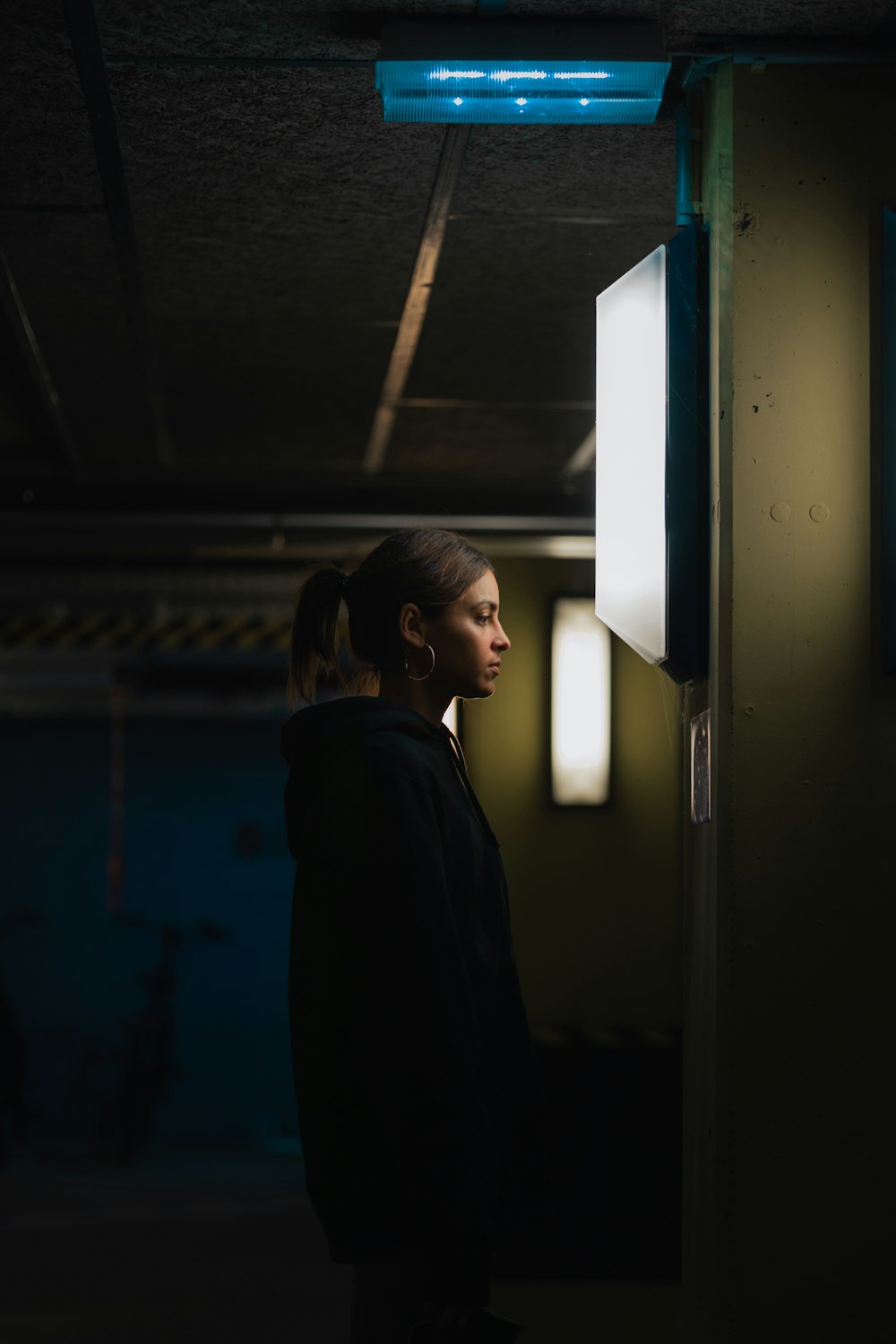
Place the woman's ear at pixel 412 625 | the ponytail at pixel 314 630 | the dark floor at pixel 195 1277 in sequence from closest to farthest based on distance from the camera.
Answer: the woman's ear at pixel 412 625 < the ponytail at pixel 314 630 < the dark floor at pixel 195 1277

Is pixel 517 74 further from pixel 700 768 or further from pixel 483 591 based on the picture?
pixel 700 768

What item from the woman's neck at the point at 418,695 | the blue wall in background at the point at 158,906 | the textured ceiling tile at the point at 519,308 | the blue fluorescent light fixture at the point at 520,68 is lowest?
the blue wall in background at the point at 158,906

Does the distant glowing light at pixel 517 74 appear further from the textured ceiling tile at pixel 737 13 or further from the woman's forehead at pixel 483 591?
the woman's forehead at pixel 483 591

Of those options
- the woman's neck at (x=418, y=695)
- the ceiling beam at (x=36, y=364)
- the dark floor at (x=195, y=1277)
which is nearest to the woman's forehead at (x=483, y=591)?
→ the woman's neck at (x=418, y=695)

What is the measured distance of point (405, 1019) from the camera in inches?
81.6

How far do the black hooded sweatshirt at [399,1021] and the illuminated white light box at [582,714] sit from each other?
36.4 inches

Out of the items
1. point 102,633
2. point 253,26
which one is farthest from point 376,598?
point 102,633

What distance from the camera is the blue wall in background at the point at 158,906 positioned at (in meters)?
10.0

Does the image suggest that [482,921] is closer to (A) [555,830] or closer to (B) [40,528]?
(A) [555,830]

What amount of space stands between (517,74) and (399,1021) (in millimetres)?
1858

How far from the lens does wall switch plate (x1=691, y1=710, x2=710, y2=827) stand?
2682 mm

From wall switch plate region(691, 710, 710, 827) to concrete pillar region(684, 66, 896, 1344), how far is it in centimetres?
5

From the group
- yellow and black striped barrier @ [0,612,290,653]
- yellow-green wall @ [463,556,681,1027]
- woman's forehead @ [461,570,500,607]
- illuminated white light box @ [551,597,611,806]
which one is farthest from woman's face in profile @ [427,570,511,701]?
yellow and black striped barrier @ [0,612,290,653]

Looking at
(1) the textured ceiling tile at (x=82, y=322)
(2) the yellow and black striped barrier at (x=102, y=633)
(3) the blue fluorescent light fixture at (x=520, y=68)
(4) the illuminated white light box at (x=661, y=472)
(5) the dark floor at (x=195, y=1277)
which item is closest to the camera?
(4) the illuminated white light box at (x=661, y=472)
